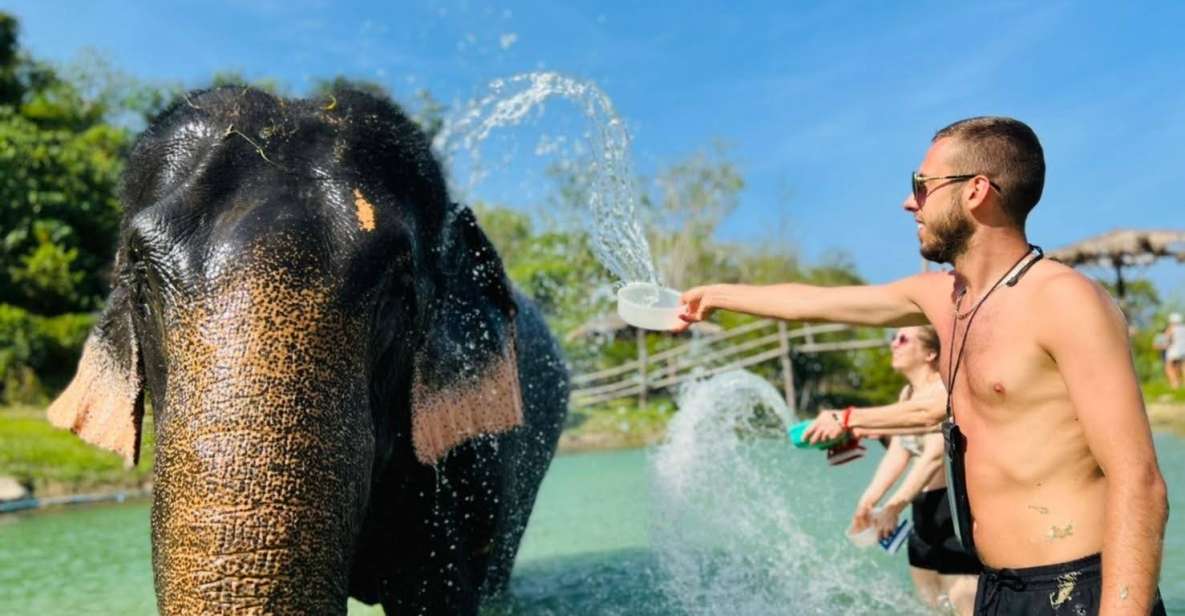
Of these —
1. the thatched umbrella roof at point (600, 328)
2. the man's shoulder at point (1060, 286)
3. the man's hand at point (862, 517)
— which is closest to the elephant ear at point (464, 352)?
the man's shoulder at point (1060, 286)

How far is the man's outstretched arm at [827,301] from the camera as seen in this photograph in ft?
10.2

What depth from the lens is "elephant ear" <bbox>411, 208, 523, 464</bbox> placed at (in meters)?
3.78

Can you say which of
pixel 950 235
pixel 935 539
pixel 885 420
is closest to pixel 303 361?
pixel 950 235

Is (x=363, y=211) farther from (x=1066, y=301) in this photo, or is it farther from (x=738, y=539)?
(x=738, y=539)

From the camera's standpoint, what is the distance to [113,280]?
3832 mm

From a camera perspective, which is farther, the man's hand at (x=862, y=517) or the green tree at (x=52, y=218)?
the green tree at (x=52, y=218)

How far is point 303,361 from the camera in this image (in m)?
2.52

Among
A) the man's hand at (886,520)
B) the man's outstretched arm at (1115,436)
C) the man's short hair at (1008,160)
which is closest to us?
the man's outstretched arm at (1115,436)

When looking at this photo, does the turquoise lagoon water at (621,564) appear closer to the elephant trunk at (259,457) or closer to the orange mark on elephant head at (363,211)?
the orange mark on elephant head at (363,211)

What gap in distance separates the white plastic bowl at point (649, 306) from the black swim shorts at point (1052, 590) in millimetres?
1484

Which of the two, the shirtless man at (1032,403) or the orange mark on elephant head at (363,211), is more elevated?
the orange mark on elephant head at (363,211)

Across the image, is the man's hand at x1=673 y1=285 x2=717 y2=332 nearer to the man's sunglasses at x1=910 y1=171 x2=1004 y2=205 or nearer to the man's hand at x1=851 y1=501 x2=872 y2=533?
the man's sunglasses at x1=910 y1=171 x2=1004 y2=205

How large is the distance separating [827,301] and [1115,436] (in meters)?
1.23

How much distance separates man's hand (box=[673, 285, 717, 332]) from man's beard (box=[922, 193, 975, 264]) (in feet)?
3.27
